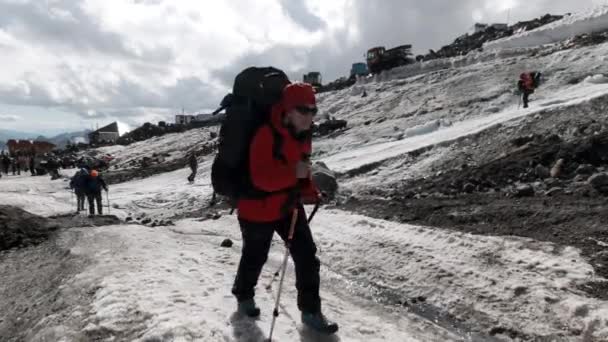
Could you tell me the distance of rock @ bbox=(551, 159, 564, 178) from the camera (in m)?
9.97

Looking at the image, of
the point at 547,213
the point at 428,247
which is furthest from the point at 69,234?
the point at 547,213

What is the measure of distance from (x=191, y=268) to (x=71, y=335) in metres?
1.76

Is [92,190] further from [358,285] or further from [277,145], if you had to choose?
[277,145]

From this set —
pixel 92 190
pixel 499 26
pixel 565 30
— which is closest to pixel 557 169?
pixel 92 190

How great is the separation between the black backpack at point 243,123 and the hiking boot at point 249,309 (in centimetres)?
98

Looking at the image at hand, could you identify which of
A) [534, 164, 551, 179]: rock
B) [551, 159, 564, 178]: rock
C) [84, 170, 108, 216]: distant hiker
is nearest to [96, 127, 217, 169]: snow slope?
[84, 170, 108, 216]: distant hiker

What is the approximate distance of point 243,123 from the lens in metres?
3.54

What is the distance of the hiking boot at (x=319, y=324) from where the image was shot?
3.89 meters

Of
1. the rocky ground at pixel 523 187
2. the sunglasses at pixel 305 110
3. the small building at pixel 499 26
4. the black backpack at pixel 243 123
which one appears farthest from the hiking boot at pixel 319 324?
the small building at pixel 499 26

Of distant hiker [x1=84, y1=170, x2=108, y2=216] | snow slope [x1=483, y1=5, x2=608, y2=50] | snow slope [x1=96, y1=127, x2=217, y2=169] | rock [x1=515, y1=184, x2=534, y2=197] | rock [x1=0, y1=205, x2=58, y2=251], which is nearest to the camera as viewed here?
rock [x1=0, y1=205, x2=58, y2=251]

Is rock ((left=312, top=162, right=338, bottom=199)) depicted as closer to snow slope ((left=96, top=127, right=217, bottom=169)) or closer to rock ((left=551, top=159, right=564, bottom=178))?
rock ((left=551, top=159, right=564, bottom=178))

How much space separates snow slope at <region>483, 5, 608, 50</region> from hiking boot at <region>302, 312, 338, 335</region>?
34088 mm

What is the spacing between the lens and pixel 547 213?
293 inches

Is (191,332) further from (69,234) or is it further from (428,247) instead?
(69,234)
